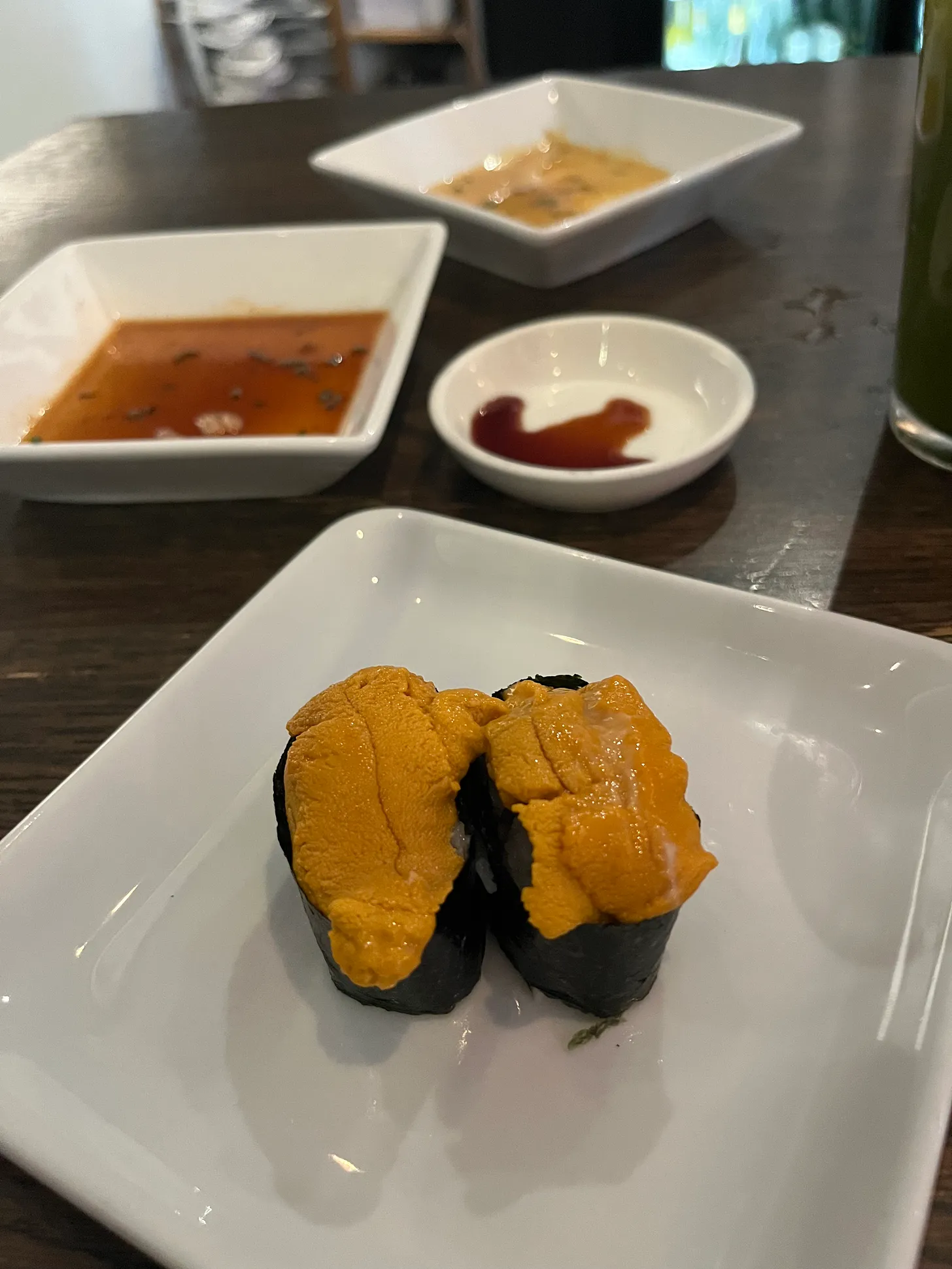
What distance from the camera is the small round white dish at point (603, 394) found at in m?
1.37

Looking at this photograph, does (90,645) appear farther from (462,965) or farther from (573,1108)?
(573,1108)

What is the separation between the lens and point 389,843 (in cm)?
78

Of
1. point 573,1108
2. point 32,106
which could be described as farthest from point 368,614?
point 32,106

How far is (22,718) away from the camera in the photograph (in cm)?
121

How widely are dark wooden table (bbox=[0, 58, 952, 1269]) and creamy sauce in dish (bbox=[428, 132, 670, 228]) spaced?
26 cm

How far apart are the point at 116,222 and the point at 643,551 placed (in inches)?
87.2

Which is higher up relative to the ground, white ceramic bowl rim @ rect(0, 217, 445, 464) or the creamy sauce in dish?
white ceramic bowl rim @ rect(0, 217, 445, 464)

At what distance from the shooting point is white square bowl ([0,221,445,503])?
140 centimetres

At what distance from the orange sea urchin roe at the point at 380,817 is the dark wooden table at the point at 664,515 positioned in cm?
34

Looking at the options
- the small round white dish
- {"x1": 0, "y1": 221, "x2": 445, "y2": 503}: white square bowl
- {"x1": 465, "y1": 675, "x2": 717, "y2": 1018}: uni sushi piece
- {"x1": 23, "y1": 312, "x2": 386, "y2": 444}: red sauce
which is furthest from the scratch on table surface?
{"x1": 465, "y1": 675, "x2": 717, "y2": 1018}: uni sushi piece

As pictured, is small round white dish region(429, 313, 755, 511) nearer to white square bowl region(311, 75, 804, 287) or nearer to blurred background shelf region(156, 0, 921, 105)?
white square bowl region(311, 75, 804, 287)

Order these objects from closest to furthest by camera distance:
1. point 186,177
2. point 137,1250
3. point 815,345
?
point 137,1250 < point 815,345 < point 186,177

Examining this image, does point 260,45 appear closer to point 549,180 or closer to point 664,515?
point 549,180

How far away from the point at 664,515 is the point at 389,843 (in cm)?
86
